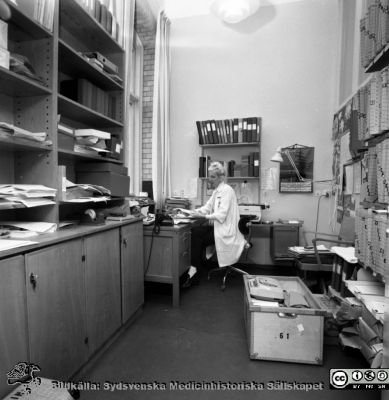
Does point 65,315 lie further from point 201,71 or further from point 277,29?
point 277,29

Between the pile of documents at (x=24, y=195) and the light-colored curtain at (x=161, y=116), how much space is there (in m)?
2.06

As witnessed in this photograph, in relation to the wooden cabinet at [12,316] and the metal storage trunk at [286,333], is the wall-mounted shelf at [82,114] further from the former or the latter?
the metal storage trunk at [286,333]

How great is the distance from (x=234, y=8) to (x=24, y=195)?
3461mm

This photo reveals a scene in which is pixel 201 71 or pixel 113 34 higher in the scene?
pixel 201 71

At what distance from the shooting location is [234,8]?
11.0 ft

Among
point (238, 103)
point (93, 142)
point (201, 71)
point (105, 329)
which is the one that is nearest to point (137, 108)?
point (201, 71)

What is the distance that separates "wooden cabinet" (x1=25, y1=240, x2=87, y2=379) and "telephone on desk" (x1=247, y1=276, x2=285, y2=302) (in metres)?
1.21

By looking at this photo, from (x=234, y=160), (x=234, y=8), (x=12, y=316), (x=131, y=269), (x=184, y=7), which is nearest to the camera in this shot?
(x=12, y=316)

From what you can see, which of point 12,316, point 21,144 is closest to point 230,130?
point 21,144

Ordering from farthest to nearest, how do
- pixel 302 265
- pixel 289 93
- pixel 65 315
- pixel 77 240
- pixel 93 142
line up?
pixel 289 93 < pixel 302 265 < pixel 93 142 < pixel 77 240 < pixel 65 315

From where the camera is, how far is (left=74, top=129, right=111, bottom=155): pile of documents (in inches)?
72.5

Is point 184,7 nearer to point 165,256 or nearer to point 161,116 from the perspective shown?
point 161,116

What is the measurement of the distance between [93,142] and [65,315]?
1168 mm

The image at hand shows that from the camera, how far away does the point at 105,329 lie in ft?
5.89
